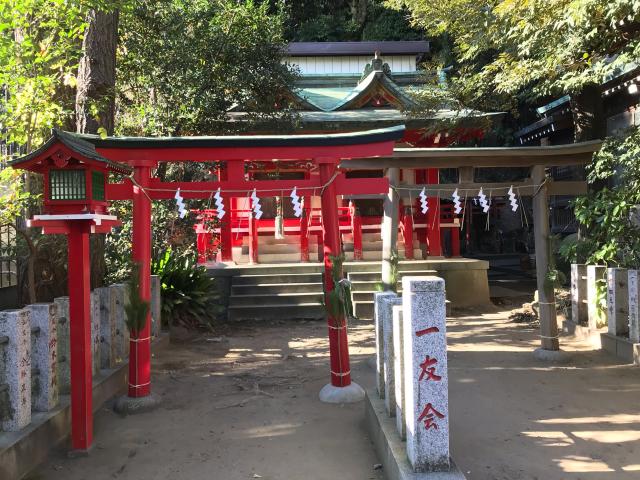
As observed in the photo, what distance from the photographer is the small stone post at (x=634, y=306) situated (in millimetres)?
7348

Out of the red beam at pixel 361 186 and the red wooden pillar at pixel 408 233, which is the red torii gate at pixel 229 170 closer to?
the red beam at pixel 361 186

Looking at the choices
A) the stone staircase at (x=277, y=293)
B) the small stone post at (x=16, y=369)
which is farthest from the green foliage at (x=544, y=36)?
the small stone post at (x=16, y=369)

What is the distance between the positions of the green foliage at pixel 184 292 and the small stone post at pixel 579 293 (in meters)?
6.93

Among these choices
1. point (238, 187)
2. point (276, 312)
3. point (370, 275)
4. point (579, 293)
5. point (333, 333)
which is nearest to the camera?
point (333, 333)

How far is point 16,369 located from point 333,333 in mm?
3336

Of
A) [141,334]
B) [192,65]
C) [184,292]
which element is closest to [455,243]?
[184,292]

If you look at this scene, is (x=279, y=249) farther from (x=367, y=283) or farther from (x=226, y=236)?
(x=367, y=283)

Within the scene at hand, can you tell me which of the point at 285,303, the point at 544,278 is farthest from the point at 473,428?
the point at 285,303

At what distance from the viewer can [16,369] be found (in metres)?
4.49

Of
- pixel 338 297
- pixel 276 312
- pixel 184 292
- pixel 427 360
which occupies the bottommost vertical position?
pixel 276 312

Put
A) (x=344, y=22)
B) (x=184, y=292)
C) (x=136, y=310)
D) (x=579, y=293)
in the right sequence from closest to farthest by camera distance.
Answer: (x=136, y=310), (x=579, y=293), (x=184, y=292), (x=344, y=22)

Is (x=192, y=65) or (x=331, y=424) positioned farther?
(x=192, y=65)

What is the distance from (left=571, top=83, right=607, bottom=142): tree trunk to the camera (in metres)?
11.2

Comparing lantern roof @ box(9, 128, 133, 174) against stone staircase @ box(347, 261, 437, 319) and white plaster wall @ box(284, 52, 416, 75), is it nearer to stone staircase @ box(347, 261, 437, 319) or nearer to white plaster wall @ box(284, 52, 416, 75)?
stone staircase @ box(347, 261, 437, 319)
